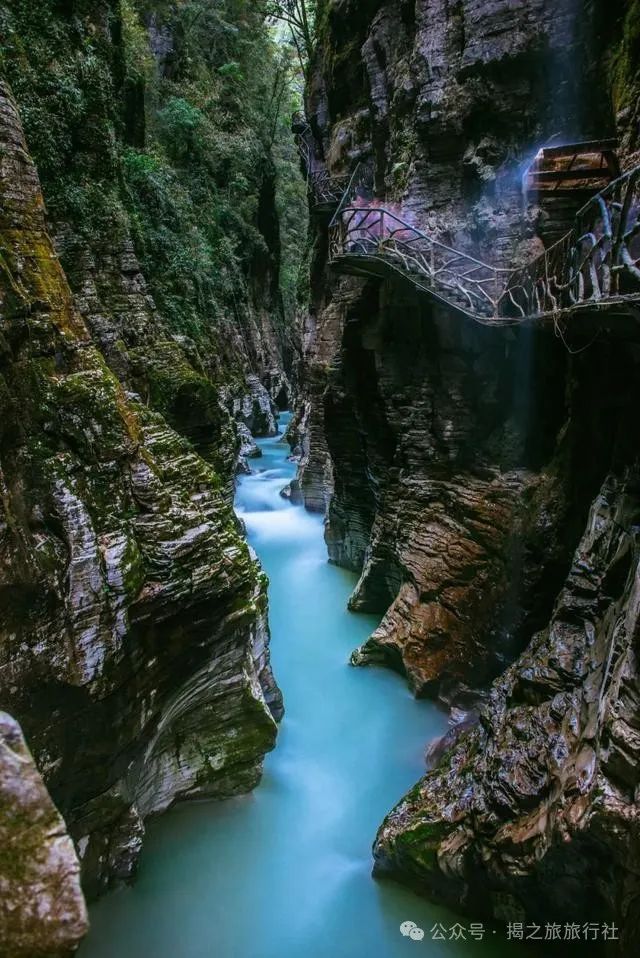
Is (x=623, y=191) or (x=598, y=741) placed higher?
(x=623, y=191)

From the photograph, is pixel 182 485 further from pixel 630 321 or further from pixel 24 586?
pixel 630 321

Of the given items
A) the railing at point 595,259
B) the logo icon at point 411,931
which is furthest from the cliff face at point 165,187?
the logo icon at point 411,931

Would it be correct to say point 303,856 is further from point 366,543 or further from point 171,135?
point 171,135

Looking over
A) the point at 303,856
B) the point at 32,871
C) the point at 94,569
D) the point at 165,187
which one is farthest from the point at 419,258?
the point at 165,187

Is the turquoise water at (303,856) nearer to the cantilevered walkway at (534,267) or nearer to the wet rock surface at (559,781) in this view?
the wet rock surface at (559,781)

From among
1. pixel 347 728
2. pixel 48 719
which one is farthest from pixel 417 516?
pixel 48 719

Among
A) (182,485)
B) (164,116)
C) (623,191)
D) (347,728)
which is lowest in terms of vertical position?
(347,728)
